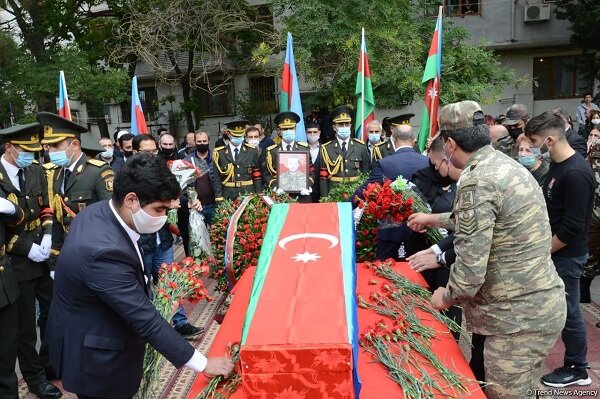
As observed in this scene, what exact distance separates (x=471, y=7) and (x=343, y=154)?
12052 millimetres

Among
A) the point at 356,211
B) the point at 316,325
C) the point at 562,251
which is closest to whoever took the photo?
the point at 316,325

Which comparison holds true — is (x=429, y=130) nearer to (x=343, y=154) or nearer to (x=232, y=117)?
(x=343, y=154)

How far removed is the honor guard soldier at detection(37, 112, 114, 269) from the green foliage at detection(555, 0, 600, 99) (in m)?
14.6

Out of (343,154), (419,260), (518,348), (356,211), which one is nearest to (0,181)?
(356,211)

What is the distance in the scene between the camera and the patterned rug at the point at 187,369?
3646 millimetres

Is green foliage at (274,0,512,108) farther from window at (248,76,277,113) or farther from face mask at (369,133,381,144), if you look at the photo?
window at (248,76,277,113)

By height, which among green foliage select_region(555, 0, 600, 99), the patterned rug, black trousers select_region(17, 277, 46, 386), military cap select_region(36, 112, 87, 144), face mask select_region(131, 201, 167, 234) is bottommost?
the patterned rug

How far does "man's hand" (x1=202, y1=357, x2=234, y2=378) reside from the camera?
1997mm

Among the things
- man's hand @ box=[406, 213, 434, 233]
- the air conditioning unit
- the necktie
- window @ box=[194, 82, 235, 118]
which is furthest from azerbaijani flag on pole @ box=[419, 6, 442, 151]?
window @ box=[194, 82, 235, 118]

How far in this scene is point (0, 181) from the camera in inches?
135

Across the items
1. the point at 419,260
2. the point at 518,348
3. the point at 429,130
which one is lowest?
the point at 518,348

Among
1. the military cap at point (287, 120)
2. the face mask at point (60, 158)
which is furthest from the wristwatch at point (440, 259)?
the military cap at point (287, 120)

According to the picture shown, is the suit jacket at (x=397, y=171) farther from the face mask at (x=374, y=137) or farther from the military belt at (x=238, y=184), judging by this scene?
the face mask at (x=374, y=137)

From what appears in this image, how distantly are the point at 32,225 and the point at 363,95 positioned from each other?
524 cm
